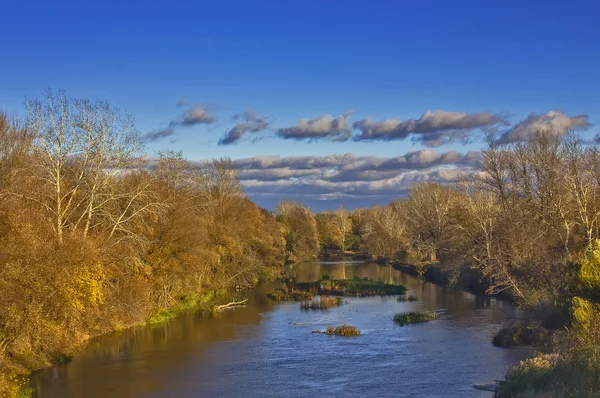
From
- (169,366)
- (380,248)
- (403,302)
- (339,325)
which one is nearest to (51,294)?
(169,366)

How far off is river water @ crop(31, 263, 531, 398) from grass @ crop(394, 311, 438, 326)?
0.74 m

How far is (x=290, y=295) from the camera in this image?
57188 mm

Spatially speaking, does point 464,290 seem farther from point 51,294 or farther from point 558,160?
point 51,294

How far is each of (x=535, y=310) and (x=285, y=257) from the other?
6844 cm

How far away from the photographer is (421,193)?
92.9m

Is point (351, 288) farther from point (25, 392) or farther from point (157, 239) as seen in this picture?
point (25, 392)

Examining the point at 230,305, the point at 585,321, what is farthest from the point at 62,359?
the point at 585,321

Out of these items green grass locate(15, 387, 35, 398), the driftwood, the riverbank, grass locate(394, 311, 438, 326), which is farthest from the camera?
the driftwood

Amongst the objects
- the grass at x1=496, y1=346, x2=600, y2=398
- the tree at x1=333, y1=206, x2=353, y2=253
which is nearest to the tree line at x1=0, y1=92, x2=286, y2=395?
the grass at x1=496, y1=346, x2=600, y2=398

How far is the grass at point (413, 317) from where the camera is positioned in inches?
1629

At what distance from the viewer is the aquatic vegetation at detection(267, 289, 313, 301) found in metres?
55.9

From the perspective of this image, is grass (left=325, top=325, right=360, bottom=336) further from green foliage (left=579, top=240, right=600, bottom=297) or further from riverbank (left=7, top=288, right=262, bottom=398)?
green foliage (left=579, top=240, right=600, bottom=297)

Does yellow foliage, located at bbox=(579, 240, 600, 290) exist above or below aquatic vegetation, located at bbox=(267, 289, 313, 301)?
above

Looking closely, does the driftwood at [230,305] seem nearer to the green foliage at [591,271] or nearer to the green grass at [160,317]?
the green grass at [160,317]
